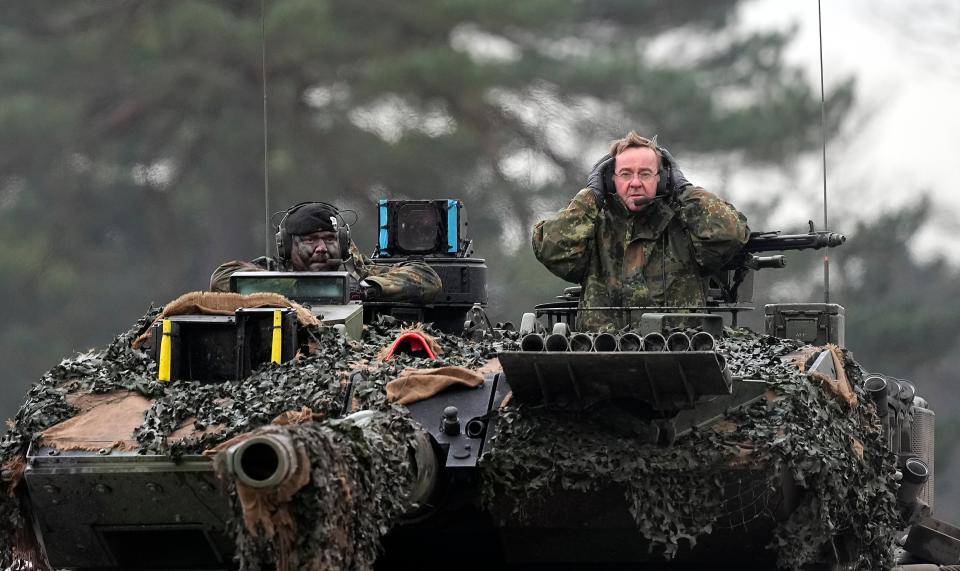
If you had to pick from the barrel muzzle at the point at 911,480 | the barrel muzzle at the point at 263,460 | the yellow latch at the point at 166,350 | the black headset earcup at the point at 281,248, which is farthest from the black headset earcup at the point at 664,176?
the barrel muzzle at the point at 263,460

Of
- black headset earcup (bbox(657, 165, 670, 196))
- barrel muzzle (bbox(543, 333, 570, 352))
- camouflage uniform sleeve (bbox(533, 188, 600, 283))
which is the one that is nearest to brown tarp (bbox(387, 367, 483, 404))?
barrel muzzle (bbox(543, 333, 570, 352))

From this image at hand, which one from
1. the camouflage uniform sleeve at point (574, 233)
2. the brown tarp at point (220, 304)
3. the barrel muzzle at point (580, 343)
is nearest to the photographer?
the barrel muzzle at point (580, 343)

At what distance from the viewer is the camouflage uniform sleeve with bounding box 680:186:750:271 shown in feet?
31.5

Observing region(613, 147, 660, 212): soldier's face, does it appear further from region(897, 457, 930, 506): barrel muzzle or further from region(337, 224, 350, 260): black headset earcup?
region(897, 457, 930, 506): barrel muzzle

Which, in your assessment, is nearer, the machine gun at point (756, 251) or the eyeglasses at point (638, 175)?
the eyeglasses at point (638, 175)

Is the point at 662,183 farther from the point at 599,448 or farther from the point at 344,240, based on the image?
the point at 599,448

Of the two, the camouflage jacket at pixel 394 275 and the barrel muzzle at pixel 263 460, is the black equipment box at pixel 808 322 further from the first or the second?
the barrel muzzle at pixel 263 460

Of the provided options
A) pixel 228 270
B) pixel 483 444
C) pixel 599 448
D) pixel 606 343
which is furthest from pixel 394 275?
pixel 606 343

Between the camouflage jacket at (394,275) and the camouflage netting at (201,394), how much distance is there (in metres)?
1.99

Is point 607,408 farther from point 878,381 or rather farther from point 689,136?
point 689,136

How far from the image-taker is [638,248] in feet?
32.2

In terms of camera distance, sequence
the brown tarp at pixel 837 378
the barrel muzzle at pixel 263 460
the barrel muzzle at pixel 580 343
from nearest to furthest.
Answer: the barrel muzzle at pixel 263 460 → the barrel muzzle at pixel 580 343 → the brown tarp at pixel 837 378

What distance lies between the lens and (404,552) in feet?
27.1

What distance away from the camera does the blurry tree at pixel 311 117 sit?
1856 centimetres
